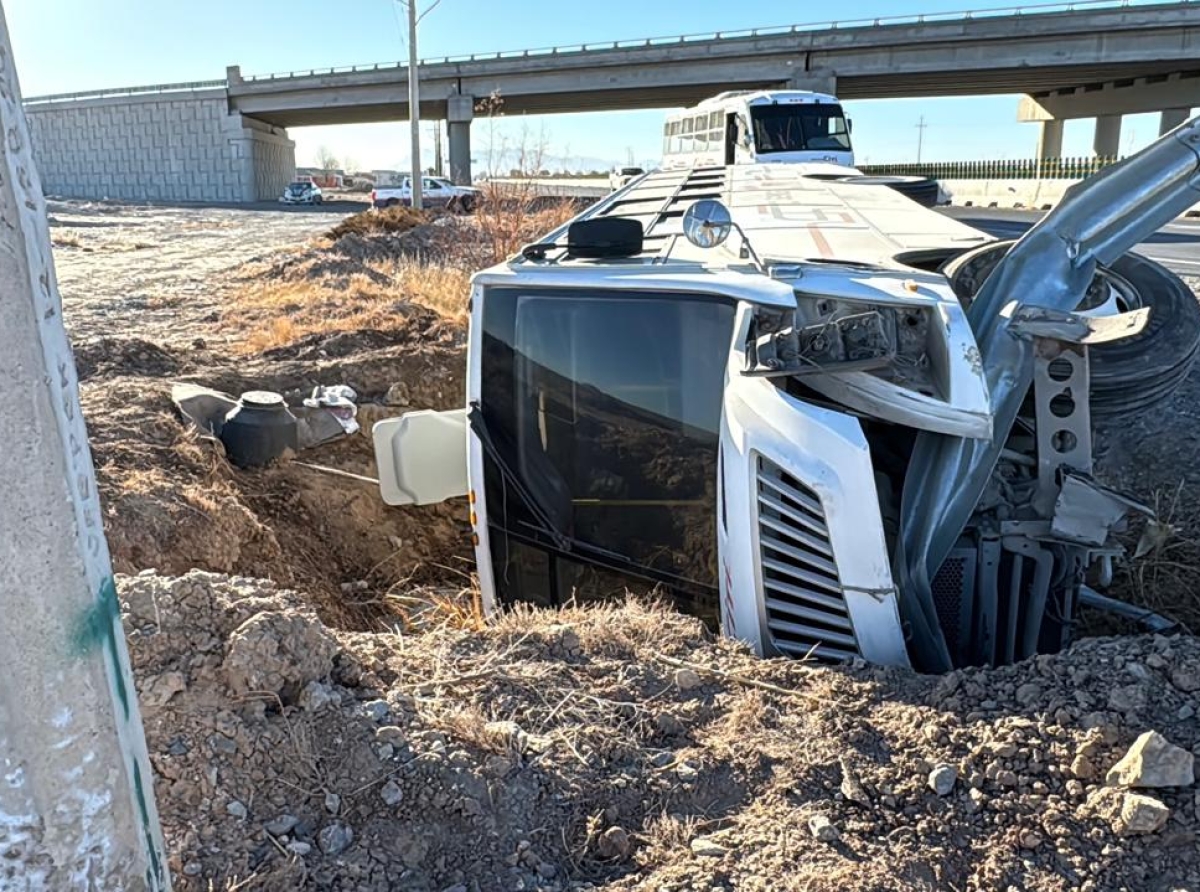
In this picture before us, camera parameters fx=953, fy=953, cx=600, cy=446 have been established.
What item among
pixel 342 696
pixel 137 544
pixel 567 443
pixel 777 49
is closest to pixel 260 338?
pixel 137 544

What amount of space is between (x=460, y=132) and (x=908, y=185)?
170 ft

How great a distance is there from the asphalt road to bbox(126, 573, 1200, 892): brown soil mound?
7139 mm

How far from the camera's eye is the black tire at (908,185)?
26.2 ft

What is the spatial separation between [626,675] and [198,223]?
41.0m

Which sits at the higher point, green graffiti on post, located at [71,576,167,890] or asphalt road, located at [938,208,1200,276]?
green graffiti on post, located at [71,576,167,890]

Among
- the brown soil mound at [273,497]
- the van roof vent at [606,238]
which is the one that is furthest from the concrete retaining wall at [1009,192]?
the van roof vent at [606,238]

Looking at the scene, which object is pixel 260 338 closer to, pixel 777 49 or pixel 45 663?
pixel 45 663

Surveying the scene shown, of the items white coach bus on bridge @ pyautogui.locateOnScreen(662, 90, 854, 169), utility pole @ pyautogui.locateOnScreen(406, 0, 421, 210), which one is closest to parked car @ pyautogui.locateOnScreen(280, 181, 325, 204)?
utility pole @ pyautogui.locateOnScreen(406, 0, 421, 210)

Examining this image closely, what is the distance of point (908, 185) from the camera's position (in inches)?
336

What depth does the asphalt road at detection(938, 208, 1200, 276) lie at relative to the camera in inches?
548

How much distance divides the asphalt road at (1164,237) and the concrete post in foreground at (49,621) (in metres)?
8.68

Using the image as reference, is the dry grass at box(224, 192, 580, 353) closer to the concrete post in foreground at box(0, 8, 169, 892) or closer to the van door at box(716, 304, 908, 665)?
the van door at box(716, 304, 908, 665)

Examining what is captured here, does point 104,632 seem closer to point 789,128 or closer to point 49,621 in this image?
point 49,621

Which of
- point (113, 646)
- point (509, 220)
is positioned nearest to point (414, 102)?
point (509, 220)
